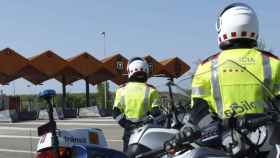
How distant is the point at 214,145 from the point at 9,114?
2907 cm

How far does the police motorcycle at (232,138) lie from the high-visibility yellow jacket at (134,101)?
3743 millimetres

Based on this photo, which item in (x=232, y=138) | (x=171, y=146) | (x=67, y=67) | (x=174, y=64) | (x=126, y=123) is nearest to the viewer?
(x=232, y=138)

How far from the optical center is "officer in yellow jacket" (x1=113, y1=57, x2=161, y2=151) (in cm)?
721

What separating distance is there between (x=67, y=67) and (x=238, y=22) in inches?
1298

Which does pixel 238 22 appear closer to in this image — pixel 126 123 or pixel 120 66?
pixel 126 123

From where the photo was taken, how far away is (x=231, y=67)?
3633mm

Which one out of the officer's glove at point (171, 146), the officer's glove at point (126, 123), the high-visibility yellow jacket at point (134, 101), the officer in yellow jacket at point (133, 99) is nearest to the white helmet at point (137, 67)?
the officer in yellow jacket at point (133, 99)

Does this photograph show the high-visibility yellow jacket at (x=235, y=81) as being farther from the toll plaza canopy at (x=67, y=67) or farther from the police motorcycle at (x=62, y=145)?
the toll plaza canopy at (x=67, y=67)

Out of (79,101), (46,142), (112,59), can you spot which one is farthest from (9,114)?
(46,142)

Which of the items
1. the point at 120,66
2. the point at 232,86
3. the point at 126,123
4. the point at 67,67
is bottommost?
the point at 126,123

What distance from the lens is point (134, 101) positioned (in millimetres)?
7277

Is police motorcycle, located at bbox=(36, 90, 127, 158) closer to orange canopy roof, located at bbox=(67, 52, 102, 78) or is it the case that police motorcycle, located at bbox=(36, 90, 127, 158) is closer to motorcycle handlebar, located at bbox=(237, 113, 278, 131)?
motorcycle handlebar, located at bbox=(237, 113, 278, 131)

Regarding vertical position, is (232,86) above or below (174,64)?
below

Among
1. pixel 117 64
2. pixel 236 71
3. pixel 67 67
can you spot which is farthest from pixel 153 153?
pixel 117 64
